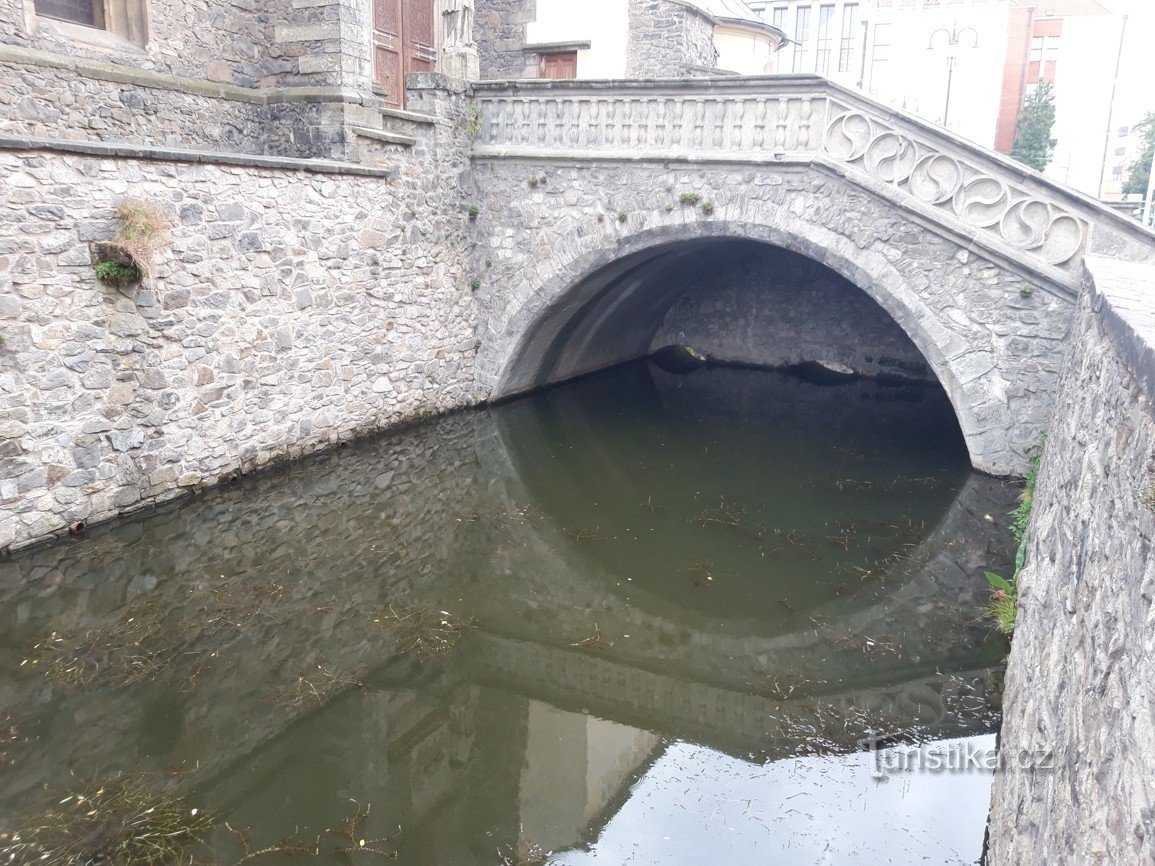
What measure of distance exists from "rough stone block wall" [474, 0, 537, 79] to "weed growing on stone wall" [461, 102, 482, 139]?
16.3ft

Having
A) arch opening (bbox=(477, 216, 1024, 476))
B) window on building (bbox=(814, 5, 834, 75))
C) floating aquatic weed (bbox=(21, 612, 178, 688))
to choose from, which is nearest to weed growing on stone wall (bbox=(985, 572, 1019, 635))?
arch opening (bbox=(477, 216, 1024, 476))

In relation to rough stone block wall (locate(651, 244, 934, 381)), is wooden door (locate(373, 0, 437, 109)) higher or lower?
higher

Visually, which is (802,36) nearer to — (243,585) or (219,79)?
(219,79)

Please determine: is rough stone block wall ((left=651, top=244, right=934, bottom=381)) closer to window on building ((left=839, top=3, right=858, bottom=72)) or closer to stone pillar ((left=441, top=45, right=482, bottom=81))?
stone pillar ((left=441, top=45, right=482, bottom=81))

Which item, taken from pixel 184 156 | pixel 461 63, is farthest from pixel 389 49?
pixel 184 156

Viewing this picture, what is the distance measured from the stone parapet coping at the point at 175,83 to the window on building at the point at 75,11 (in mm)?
564

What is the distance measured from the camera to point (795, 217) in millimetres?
8734

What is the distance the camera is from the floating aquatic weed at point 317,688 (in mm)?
4820

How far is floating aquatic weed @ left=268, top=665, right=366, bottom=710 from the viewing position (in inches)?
190

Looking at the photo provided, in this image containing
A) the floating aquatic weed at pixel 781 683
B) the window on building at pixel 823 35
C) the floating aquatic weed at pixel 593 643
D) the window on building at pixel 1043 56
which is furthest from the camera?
the window on building at pixel 823 35

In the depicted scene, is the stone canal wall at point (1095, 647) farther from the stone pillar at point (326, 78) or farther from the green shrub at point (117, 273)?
the stone pillar at point (326, 78)

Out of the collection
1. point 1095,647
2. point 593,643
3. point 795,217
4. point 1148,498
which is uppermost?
point 795,217

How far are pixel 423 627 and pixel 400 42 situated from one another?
932 centimetres

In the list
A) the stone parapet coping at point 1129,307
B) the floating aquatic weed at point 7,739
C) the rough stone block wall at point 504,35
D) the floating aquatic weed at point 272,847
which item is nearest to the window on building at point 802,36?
the rough stone block wall at point 504,35
